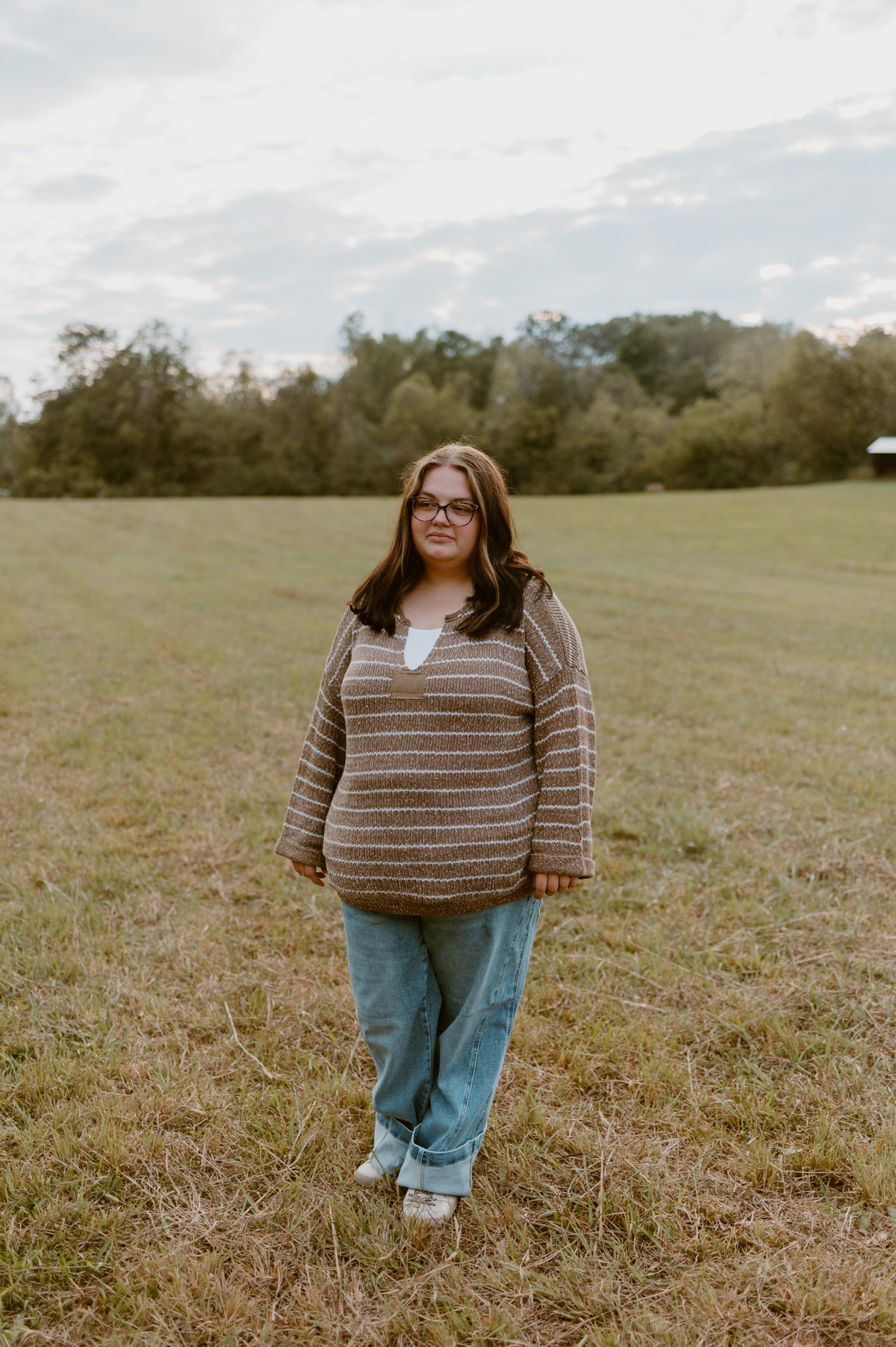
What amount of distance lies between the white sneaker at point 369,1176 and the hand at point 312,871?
735 millimetres

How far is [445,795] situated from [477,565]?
0.55 m

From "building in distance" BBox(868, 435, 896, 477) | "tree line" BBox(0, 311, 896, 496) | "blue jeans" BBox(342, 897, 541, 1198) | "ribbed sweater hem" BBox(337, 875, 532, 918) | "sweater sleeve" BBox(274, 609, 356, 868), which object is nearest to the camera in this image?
"ribbed sweater hem" BBox(337, 875, 532, 918)

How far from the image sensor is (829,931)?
3.64 metres

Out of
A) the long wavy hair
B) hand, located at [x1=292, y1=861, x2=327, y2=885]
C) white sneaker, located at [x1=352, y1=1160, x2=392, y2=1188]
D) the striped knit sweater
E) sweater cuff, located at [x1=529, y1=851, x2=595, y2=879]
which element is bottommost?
white sneaker, located at [x1=352, y1=1160, x2=392, y2=1188]

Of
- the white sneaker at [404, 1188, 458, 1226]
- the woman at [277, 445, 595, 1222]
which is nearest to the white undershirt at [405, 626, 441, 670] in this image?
the woman at [277, 445, 595, 1222]

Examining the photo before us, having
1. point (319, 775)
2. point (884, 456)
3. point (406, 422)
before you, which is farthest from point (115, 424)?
point (319, 775)

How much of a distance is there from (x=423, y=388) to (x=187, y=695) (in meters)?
50.9

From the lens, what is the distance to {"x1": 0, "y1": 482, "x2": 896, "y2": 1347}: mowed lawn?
6.69 ft

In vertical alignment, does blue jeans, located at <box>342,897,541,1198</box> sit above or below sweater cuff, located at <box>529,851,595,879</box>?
below

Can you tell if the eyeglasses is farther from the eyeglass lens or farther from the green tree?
the green tree

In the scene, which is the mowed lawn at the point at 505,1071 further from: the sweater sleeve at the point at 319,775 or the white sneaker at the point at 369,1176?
the sweater sleeve at the point at 319,775

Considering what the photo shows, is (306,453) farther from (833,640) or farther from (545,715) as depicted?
(545,715)

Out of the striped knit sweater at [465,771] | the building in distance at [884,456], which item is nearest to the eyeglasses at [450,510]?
the striped knit sweater at [465,771]

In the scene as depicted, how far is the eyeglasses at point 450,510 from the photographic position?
7.09ft
